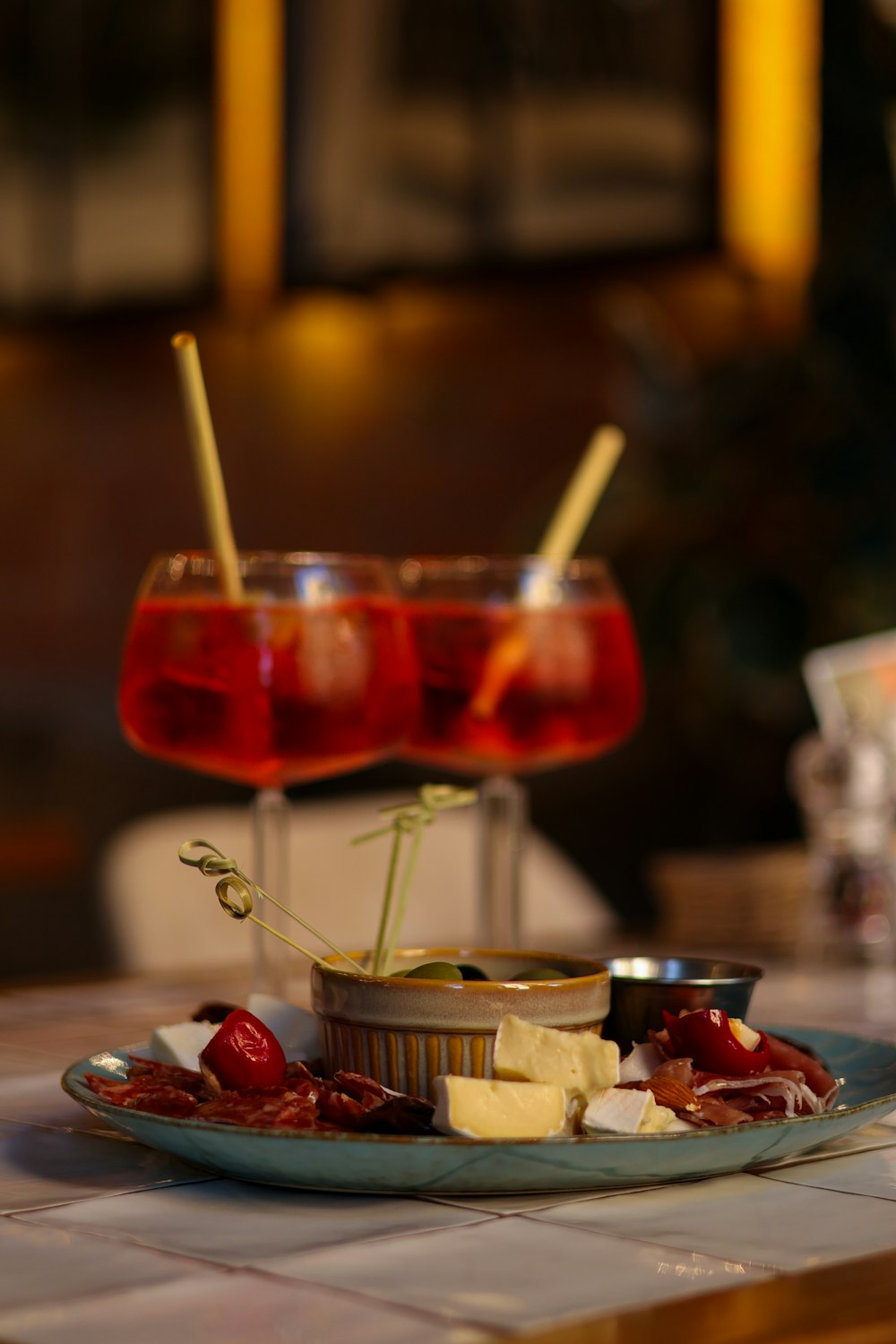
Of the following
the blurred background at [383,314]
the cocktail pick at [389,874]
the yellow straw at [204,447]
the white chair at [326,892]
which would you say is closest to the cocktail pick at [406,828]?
the cocktail pick at [389,874]

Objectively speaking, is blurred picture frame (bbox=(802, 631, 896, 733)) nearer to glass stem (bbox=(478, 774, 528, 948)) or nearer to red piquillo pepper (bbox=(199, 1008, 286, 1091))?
glass stem (bbox=(478, 774, 528, 948))

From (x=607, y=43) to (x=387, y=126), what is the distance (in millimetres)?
471

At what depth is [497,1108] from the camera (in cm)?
69

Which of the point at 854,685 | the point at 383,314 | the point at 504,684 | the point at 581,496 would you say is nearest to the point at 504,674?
the point at 504,684

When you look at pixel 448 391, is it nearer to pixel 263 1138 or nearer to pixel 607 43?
pixel 607 43

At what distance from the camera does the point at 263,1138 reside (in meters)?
0.67

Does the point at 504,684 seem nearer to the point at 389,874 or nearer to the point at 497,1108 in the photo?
the point at 389,874

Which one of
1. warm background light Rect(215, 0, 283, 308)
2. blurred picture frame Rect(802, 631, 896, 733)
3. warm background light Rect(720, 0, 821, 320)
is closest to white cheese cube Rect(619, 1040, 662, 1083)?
blurred picture frame Rect(802, 631, 896, 733)

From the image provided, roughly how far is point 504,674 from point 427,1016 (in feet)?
1.85

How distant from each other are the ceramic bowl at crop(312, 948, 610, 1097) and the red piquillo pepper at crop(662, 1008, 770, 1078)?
0.12 ft

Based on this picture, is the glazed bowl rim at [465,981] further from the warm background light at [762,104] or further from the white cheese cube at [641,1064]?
the warm background light at [762,104]

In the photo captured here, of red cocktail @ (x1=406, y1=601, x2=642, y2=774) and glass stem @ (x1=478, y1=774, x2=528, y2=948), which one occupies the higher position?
red cocktail @ (x1=406, y1=601, x2=642, y2=774)

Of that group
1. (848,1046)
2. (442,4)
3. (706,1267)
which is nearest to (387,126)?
(442,4)

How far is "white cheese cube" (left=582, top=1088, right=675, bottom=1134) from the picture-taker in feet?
2.29
